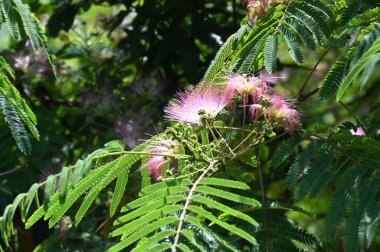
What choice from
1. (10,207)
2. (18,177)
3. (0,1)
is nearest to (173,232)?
(10,207)

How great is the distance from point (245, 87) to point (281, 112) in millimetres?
152

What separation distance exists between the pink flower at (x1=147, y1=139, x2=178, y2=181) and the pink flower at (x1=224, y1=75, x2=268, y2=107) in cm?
26

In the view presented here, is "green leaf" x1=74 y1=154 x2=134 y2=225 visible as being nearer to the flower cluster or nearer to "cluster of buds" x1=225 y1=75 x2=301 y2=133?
the flower cluster

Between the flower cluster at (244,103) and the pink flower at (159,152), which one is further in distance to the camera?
the pink flower at (159,152)

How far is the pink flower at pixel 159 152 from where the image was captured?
2.90 meters

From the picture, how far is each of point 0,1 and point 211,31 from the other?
1.49 meters

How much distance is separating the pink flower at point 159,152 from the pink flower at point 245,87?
265mm

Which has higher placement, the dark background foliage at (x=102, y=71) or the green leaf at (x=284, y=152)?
the dark background foliage at (x=102, y=71)

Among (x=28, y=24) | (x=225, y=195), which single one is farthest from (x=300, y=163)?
(x=28, y=24)

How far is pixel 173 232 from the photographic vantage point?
245cm

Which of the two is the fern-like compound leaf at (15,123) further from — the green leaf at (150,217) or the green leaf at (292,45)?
the green leaf at (292,45)

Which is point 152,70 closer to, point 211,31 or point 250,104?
point 211,31

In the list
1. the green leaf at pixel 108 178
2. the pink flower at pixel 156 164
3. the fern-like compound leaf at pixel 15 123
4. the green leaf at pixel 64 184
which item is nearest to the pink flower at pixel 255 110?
the pink flower at pixel 156 164

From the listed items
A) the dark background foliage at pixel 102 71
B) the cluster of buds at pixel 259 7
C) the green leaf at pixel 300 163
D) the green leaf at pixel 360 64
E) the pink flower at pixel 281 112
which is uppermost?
the dark background foliage at pixel 102 71
